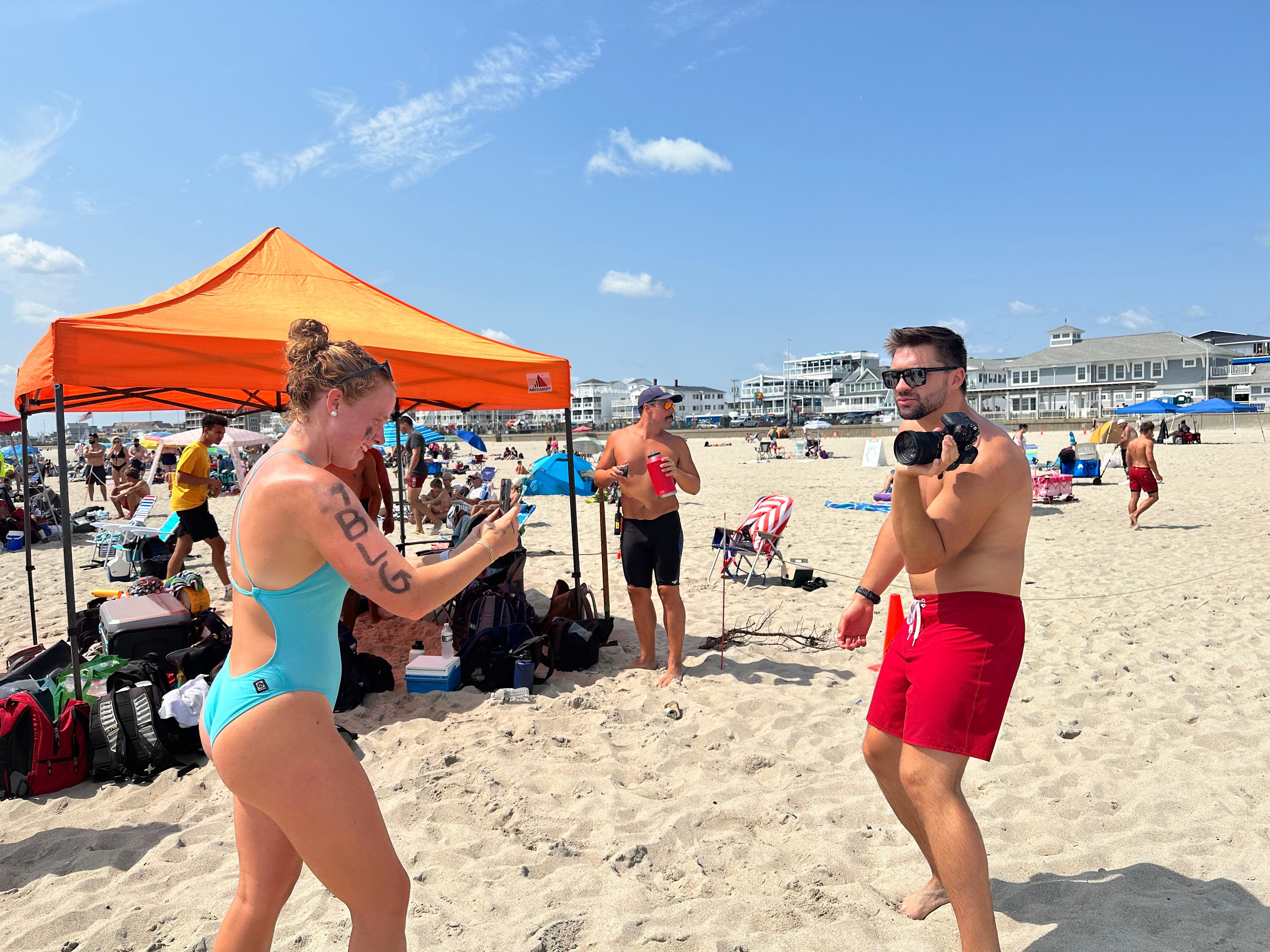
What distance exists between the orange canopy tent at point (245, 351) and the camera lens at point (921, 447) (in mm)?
3706

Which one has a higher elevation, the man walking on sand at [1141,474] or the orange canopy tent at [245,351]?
the orange canopy tent at [245,351]

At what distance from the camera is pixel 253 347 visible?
4410mm

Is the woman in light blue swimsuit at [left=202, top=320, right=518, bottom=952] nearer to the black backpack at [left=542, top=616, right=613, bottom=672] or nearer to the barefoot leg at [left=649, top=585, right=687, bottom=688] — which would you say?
the barefoot leg at [left=649, top=585, right=687, bottom=688]

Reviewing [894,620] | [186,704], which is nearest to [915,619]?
[894,620]

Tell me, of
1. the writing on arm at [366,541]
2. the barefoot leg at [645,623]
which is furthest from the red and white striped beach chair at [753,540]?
the writing on arm at [366,541]

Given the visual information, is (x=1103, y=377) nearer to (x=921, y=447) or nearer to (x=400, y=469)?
(x=400, y=469)

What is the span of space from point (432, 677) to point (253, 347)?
228 centimetres

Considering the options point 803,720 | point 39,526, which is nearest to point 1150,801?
point 803,720

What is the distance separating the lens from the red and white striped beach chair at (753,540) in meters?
7.82

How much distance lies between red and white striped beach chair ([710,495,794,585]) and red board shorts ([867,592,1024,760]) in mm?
5511

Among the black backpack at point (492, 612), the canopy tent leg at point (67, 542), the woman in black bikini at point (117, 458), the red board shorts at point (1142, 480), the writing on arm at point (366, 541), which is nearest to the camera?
the writing on arm at point (366, 541)

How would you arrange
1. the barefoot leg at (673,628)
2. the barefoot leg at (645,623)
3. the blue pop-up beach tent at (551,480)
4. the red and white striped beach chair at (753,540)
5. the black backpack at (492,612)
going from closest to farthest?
1. the barefoot leg at (673,628)
2. the barefoot leg at (645,623)
3. the black backpack at (492,612)
4. the red and white striped beach chair at (753,540)
5. the blue pop-up beach tent at (551,480)

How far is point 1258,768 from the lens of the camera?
343 centimetres

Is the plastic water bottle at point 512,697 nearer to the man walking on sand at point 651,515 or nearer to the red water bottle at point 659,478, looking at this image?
the man walking on sand at point 651,515
